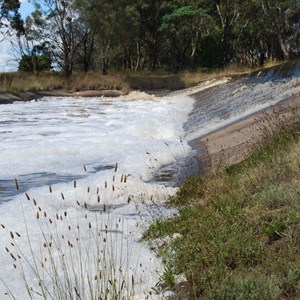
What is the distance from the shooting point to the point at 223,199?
16.7 ft

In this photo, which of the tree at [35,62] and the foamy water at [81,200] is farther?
the tree at [35,62]

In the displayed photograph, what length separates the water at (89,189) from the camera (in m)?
3.88

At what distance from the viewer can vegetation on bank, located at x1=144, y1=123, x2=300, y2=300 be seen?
10.9 ft

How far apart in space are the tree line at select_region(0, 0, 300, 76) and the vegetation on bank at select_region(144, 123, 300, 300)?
34.9 m

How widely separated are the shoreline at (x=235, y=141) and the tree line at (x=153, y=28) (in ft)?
97.1

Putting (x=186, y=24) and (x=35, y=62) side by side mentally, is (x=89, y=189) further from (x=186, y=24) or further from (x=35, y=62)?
(x=35, y=62)

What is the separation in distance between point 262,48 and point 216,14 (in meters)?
7.68

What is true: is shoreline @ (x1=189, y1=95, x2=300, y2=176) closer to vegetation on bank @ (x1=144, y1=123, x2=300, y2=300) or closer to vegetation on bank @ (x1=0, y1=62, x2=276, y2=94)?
vegetation on bank @ (x1=144, y1=123, x2=300, y2=300)

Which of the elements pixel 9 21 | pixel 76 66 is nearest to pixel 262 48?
pixel 76 66

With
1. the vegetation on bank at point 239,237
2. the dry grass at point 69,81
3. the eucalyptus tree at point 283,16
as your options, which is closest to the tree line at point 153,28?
the eucalyptus tree at point 283,16

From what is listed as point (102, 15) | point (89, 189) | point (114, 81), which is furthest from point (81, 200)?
point (102, 15)

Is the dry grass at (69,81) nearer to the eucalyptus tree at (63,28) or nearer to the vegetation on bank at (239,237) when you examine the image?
the eucalyptus tree at (63,28)

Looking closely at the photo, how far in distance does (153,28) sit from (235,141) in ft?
134

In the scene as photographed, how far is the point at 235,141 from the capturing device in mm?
9438
